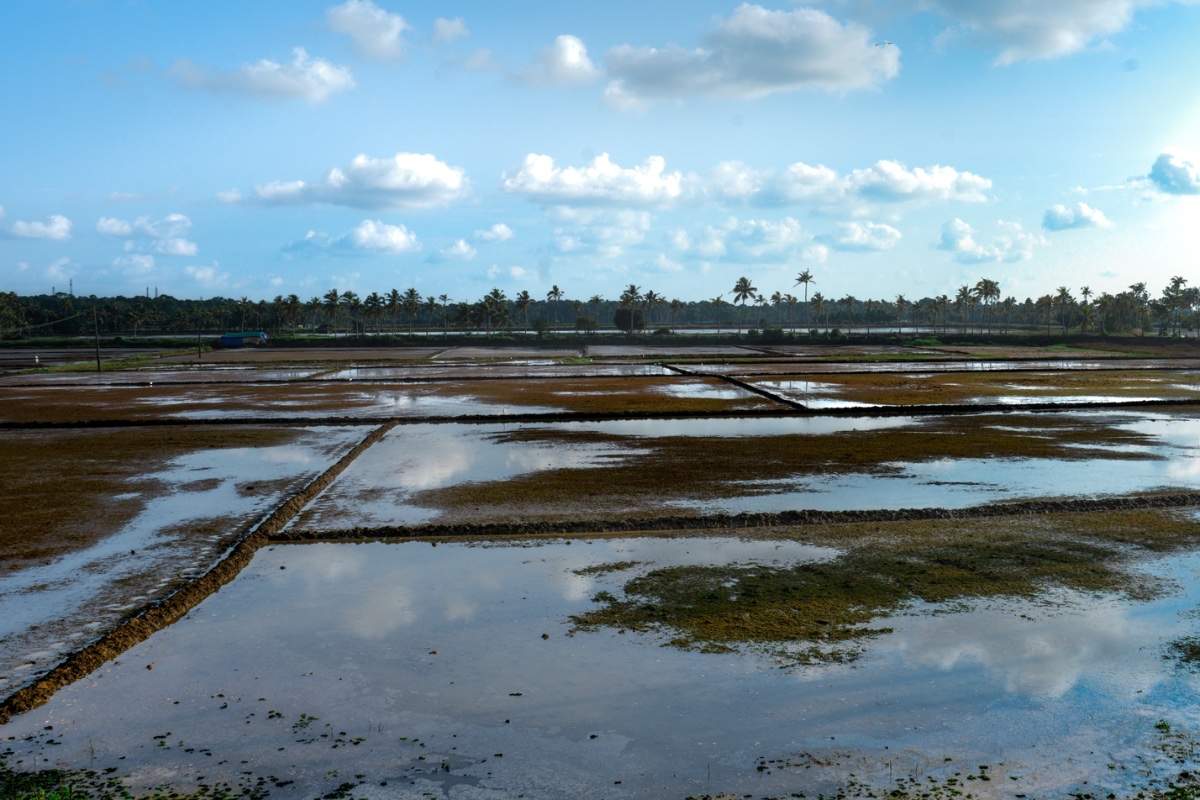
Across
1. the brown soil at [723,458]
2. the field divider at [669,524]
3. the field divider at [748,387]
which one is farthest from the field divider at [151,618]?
the field divider at [748,387]

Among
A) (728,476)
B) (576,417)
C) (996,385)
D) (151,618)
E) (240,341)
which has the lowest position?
(151,618)

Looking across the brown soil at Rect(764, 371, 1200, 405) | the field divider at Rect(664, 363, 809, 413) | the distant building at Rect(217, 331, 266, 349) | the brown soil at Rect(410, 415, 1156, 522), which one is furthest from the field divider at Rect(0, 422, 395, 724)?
the distant building at Rect(217, 331, 266, 349)

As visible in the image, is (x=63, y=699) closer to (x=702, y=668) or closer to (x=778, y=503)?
(x=702, y=668)

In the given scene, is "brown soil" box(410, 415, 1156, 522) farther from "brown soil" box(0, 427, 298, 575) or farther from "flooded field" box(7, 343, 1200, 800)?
"brown soil" box(0, 427, 298, 575)

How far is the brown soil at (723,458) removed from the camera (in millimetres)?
21297

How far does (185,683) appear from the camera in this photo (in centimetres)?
1153

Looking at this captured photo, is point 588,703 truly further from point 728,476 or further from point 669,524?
point 728,476

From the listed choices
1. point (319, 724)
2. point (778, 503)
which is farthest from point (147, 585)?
point (778, 503)

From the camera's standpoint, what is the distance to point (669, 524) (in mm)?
19047

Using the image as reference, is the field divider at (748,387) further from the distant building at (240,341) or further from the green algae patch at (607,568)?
the distant building at (240,341)

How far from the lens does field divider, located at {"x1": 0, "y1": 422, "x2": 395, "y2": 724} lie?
11062mm

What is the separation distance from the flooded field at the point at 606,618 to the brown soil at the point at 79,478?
162 millimetres

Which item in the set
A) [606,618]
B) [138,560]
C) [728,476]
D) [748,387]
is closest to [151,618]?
[138,560]

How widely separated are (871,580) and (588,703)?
633cm
